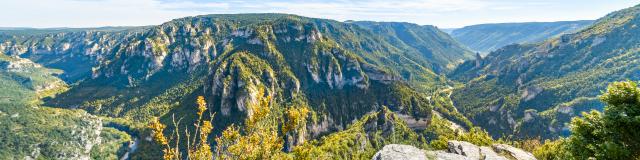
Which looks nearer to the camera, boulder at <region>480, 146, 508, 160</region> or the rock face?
the rock face

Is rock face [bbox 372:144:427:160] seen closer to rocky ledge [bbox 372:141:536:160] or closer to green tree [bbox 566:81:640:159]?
rocky ledge [bbox 372:141:536:160]

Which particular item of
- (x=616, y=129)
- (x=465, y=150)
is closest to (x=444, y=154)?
(x=465, y=150)

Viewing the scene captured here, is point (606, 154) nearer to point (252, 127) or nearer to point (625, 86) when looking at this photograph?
point (625, 86)

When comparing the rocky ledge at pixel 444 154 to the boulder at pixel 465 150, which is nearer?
the rocky ledge at pixel 444 154

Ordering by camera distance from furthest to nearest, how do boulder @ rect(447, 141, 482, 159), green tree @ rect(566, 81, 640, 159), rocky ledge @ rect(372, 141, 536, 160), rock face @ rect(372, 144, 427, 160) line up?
boulder @ rect(447, 141, 482, 159)
rocky ledge @ rect(372, 141, 536, 160)
rock face @ rect(372, 144, 427, 160)
green tree @ rect(566, 81, 640, 159)

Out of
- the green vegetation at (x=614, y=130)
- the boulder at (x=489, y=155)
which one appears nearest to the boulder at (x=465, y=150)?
the boulder at (x=489, y=155)

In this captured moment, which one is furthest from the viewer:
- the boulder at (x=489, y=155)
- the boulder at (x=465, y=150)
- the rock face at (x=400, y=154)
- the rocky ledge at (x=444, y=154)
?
the boulder at (x=465, y=150)

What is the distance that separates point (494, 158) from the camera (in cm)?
4953

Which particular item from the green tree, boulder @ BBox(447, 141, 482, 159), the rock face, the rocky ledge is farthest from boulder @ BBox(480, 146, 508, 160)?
the rock face

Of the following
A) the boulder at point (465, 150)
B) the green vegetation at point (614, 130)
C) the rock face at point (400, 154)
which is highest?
the green vegetation at point (614, 130)

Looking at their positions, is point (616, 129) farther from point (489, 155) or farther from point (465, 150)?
point (465, 150)

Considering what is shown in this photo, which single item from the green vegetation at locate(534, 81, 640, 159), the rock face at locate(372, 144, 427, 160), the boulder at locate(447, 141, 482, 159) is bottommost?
the boulder at locate(447, 141, 482, 159)

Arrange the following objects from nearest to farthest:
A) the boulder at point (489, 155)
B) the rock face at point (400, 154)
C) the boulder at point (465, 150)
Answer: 1. the rock face at point (400, 154)
2. the boulder at point (489, 155)
3. the boulder at point (465, 150)

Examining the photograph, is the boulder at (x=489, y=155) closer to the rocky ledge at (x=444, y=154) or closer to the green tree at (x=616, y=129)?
the rocky ledge at (x=444, y=154)
